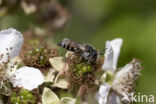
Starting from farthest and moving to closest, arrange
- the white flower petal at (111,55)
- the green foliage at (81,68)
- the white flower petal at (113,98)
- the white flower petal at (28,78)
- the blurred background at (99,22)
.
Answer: the blurred background at (99,22)
the white flower petal at (113,98)
the white flower petal at (111,55)
the green foliage at (81,68)
the white flower petal at (28,78)

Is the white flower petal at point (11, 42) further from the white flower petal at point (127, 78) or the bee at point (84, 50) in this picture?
the white flower petal at point (127, 78)

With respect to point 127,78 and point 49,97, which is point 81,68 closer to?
point 49,97

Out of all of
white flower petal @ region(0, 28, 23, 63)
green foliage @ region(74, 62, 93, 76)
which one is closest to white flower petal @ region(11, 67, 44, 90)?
white flower petal @ region(0, 28, 23, 63)

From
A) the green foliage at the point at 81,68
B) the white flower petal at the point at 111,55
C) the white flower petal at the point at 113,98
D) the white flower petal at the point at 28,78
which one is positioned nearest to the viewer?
the white flower petal at the point at 28,78

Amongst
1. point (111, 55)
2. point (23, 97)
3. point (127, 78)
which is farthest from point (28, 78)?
point (127, 78)

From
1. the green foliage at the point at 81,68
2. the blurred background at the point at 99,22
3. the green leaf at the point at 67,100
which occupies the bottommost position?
the green leaf at the point at 67,100

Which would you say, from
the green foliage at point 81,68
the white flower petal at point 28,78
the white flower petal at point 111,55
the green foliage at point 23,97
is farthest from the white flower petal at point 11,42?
the white flower petal at point 111,55

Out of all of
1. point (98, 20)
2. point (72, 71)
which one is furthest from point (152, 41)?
point (72, 71)
